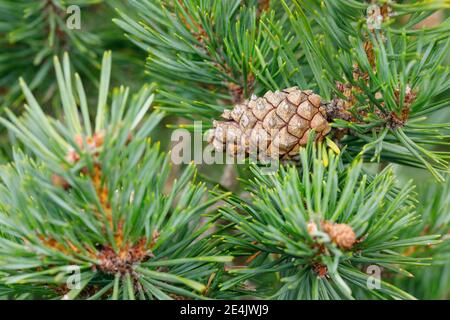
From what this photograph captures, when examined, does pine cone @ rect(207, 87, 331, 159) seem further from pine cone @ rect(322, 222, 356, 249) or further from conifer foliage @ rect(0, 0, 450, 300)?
pine cone @ rect(322, 222, 356, 249)

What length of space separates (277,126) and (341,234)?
170 mm

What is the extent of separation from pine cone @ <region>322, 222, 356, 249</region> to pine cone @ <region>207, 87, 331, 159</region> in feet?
0.48

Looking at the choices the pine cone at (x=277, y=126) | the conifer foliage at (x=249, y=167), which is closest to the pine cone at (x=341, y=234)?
the conifer foliage at (x=249, y=167)

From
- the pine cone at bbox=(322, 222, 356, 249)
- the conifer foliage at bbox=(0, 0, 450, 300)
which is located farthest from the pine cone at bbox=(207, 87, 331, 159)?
the pine cone at bbox=(322, 222, 356, 249)

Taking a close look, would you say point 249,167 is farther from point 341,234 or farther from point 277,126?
point 341,234

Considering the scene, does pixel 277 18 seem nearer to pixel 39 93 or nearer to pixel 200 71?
pixel 200 71

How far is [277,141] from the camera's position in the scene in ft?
2.14

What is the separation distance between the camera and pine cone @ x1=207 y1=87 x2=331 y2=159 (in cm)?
65

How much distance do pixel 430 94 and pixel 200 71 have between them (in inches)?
11.0

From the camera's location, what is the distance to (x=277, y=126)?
654 mm

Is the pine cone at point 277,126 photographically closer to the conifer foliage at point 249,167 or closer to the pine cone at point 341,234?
the conifer foliage at point 249,167

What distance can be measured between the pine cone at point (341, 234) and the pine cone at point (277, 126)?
0.15m

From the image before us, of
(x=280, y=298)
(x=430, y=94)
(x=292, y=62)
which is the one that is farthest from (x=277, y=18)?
(x=280, y=298)

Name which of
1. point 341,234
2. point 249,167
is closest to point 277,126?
point 249,167
